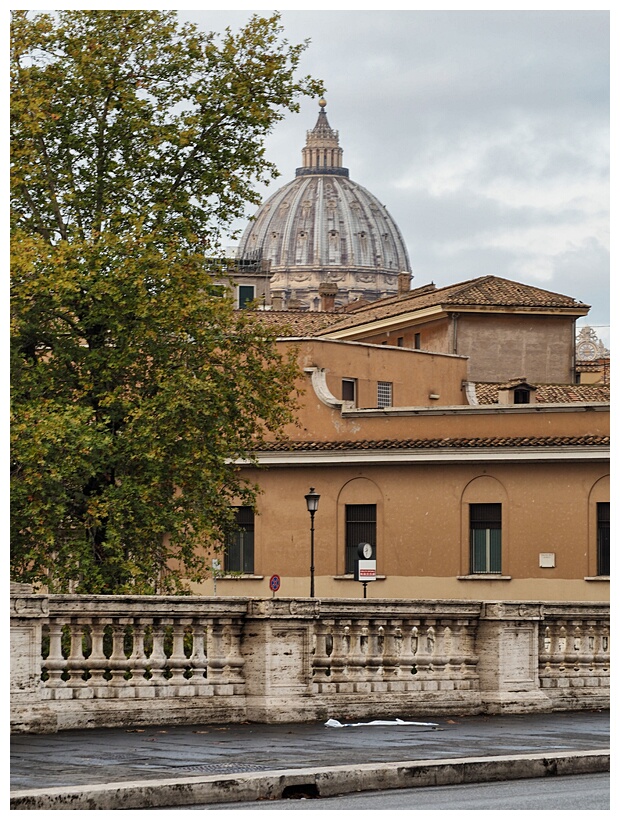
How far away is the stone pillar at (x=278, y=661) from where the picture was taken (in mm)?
14938

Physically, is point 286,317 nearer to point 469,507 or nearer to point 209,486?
point 469,507

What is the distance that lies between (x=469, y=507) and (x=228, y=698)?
103ft

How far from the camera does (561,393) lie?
2211 inches

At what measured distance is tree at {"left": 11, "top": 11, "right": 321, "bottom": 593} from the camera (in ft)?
87.8

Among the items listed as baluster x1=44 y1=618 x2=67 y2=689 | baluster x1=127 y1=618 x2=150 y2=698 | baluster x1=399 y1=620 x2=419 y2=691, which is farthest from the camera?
baluster x1=399 y1=620 x2=419 y2=691

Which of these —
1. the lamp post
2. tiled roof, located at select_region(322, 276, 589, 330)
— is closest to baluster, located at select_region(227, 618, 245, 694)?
the lamp post

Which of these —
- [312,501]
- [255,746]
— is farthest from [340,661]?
[312,501]

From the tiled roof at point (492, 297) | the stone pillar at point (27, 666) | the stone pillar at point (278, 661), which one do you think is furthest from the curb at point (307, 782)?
the tiled roof at point (492, 297)

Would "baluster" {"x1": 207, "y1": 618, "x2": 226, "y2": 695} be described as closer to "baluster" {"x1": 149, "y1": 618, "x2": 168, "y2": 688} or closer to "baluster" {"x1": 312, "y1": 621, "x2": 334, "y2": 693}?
"baluster" {"x1": 149, "y1": 618, "x2": 168, "y2": 688}

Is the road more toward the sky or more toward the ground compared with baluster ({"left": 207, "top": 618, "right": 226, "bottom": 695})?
more toward the ground

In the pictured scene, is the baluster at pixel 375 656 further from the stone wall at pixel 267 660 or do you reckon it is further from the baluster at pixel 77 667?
the baluster at pixel 77 667

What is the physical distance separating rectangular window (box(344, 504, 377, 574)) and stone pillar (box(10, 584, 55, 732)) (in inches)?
1356
